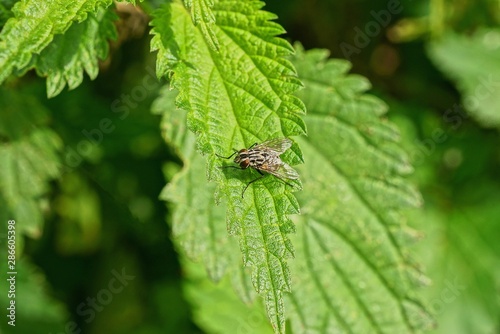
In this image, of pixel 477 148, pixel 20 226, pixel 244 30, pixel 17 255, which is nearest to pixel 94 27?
pixel 244 30

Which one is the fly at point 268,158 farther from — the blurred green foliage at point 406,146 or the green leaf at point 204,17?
the blurred green foliage at point 406,146

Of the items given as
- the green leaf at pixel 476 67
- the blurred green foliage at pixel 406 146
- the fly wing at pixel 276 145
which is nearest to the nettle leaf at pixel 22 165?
the blurred green foliage at pixel 406 146

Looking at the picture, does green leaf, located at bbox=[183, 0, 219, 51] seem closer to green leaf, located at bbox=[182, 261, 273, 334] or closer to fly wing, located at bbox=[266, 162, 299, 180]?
fly wing, located at bbox=[266, 162, 299, 180]

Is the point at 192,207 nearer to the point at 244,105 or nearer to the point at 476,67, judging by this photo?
the point at 244,105

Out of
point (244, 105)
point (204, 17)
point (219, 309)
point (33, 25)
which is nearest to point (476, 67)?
point (219, 309)

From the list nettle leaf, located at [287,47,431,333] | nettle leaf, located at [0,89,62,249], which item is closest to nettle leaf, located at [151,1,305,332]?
nettle leaf, located at [287,47,431,333]

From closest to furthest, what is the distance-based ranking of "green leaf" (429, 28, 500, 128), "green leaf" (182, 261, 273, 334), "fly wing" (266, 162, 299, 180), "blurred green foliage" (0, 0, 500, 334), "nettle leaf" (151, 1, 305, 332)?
"nettle leaf" (151, 1, 305, 332) → "fly wing" (266, 162, 299, 180) → "green leaf" (182, 261, 273, 334) → "blurred green foliage" (0, 0, 500, 334) → "green leaf" (429, 28, 500, 128)

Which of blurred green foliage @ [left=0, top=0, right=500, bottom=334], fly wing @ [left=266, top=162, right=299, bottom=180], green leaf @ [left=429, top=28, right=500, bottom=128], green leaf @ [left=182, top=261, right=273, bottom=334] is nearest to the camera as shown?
fly wing @ [left=266, top=162, right=299, bottom=180]
